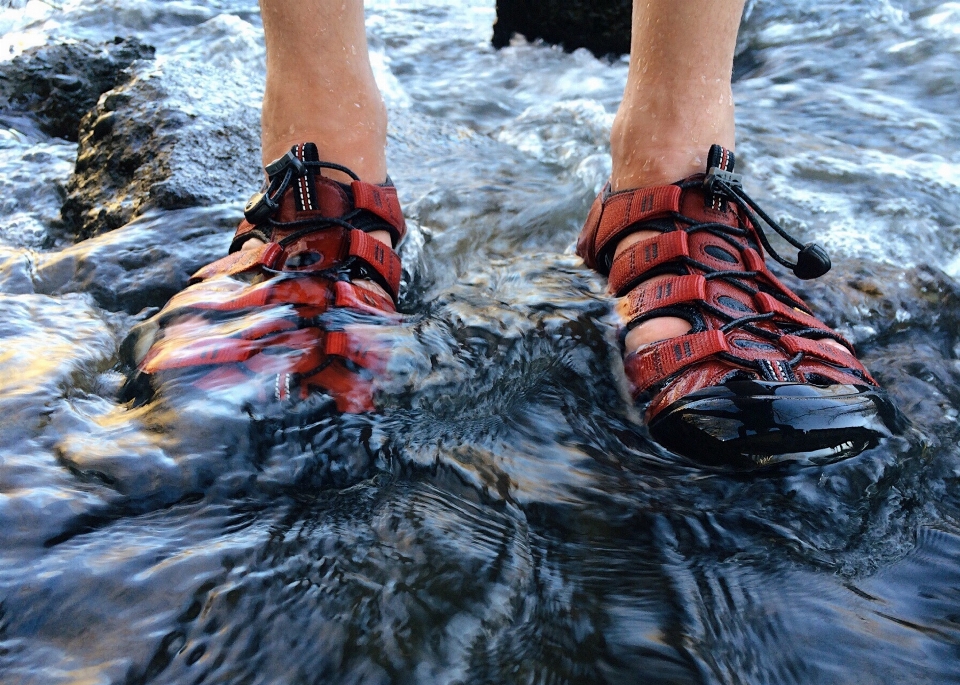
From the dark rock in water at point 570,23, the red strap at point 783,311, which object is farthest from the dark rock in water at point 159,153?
the dark rock in water at point 570,23

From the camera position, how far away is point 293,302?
5.12ft

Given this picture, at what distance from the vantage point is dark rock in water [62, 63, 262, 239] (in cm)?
256

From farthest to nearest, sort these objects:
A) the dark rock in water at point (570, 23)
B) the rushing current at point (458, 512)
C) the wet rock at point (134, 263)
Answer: the dark rock in water at point (570, 23) → the wet rock at point (134, 263) → the rushing current at point (458, 512)

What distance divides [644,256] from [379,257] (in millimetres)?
707

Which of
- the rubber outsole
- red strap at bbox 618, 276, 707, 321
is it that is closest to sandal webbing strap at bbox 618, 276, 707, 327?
red strap at bbox 618, 276, 707, 321

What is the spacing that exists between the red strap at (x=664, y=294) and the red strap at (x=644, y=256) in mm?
52

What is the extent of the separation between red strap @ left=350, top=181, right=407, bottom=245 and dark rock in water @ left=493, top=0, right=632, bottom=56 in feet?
11.3

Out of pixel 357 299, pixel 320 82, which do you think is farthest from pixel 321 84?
pixel 357 299

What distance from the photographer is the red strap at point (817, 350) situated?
4.68 ft

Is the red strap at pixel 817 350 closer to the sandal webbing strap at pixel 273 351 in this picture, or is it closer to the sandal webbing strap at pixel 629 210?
the sandal webbing strap at pixel 629 210

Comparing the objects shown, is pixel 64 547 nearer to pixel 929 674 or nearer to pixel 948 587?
pixel 929 674

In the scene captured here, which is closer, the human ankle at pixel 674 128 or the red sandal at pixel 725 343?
the red sandal at pixel 725 343

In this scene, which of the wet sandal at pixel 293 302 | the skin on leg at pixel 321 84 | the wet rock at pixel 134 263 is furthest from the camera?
the wet rock at pixel 134 263

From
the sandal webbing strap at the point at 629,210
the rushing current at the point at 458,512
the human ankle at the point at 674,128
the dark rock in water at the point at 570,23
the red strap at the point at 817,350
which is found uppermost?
the dark rock in water at the point at 570,23
